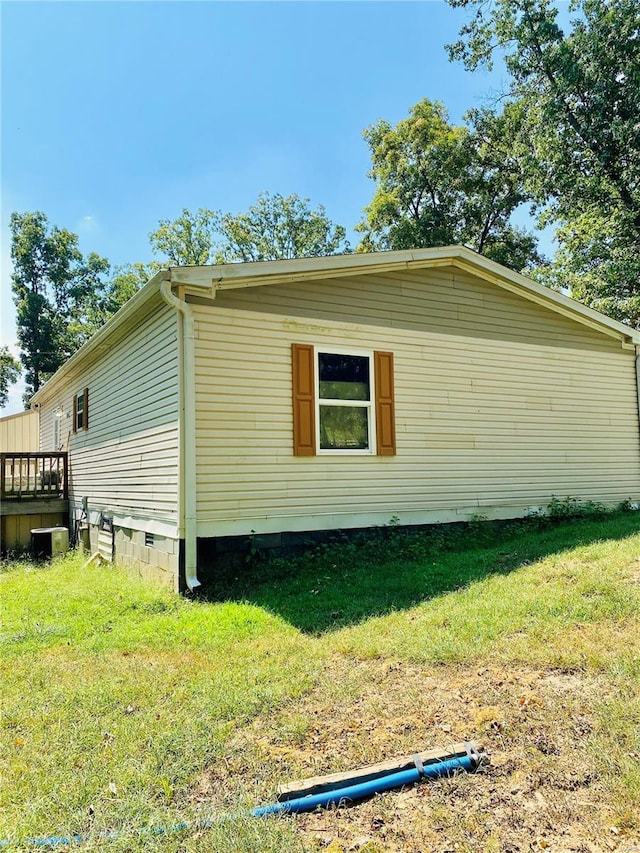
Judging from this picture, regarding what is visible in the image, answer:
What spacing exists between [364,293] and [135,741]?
595cm

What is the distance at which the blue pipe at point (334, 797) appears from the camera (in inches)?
79.9

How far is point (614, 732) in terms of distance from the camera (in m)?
2.59

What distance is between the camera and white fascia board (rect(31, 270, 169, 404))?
613 centimetres

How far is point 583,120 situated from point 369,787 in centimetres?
1719

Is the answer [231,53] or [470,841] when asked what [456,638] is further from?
[231,53]

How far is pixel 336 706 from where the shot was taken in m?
3.10

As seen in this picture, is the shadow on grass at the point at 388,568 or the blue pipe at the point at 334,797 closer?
the blue pipe at the point at 334,797

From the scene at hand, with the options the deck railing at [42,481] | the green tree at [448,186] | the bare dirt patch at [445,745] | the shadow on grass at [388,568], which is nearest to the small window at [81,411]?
the deck railing at [42,481]

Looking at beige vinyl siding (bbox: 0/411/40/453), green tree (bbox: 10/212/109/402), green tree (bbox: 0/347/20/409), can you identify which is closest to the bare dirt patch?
beige vinyl siding (bbox: 0/411/40/453)

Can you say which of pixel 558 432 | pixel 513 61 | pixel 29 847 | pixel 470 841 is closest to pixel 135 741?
pixel 29 847

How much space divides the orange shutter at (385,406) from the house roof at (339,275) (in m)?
1.24

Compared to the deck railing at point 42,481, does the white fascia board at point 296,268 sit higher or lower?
higher

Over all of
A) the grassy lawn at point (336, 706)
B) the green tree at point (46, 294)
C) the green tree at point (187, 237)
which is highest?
the green tree at point (187, 237)

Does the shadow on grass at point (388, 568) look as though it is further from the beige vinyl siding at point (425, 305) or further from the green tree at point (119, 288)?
the green tree at point (119, 288)
